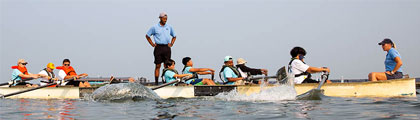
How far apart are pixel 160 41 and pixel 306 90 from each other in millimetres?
5201

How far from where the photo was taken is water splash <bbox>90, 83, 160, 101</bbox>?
36.6 ft

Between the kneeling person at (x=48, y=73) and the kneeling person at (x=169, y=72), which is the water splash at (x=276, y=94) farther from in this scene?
the kneeling person at (x=48, y=73)

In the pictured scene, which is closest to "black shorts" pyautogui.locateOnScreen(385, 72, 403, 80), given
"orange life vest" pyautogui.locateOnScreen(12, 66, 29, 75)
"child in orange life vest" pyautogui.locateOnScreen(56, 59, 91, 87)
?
"child in orange life vest" pyautogui.locateOnScreen(56, 59, 91, 87)

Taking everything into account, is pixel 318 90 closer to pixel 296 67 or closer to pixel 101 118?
pixel 296 67

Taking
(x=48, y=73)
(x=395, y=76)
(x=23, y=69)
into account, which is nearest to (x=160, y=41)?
(x=48, y=73)

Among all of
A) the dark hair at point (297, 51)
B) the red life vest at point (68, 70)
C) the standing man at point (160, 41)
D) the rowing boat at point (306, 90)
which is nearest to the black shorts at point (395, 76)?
the rowing boat at point (306, 90)

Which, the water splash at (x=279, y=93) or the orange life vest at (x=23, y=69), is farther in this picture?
the orange life vest at (x=23, y=69)

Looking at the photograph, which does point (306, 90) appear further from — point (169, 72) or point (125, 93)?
point (125, 93)

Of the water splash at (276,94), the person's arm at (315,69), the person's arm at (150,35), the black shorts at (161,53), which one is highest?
the person's arm at (150,35)

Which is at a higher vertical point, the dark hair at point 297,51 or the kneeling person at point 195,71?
the dark hair at point 297,51

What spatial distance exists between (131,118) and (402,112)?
4229 mm

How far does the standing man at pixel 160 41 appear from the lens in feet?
45.9

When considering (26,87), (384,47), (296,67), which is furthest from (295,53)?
(26,87)

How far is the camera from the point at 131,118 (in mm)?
6766
